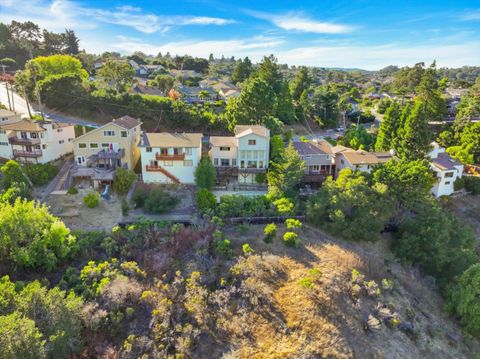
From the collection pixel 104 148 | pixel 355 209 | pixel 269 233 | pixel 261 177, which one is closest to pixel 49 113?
pixel 104 148

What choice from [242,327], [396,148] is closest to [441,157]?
[396,148]

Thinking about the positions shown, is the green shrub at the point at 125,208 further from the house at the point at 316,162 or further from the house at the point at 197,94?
the house at the point at 197,94

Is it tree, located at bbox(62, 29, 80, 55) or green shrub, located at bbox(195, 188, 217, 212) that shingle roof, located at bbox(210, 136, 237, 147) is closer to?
green shrub, located at bbox(195, 188, 217, 212)

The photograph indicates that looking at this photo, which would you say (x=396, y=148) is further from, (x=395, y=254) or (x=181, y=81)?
(x=181, y=81)

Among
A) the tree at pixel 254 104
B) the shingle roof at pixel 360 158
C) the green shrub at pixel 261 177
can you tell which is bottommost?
the green shrub at pixel 261 177

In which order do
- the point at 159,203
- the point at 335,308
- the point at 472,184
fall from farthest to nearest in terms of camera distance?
the point at 472,184
the point at 159,203
the point at 335,308

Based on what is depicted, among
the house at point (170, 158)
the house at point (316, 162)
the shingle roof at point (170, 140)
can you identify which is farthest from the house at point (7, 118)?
the house at point (316, 162)

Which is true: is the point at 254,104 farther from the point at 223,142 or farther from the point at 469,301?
the point at 469,301
